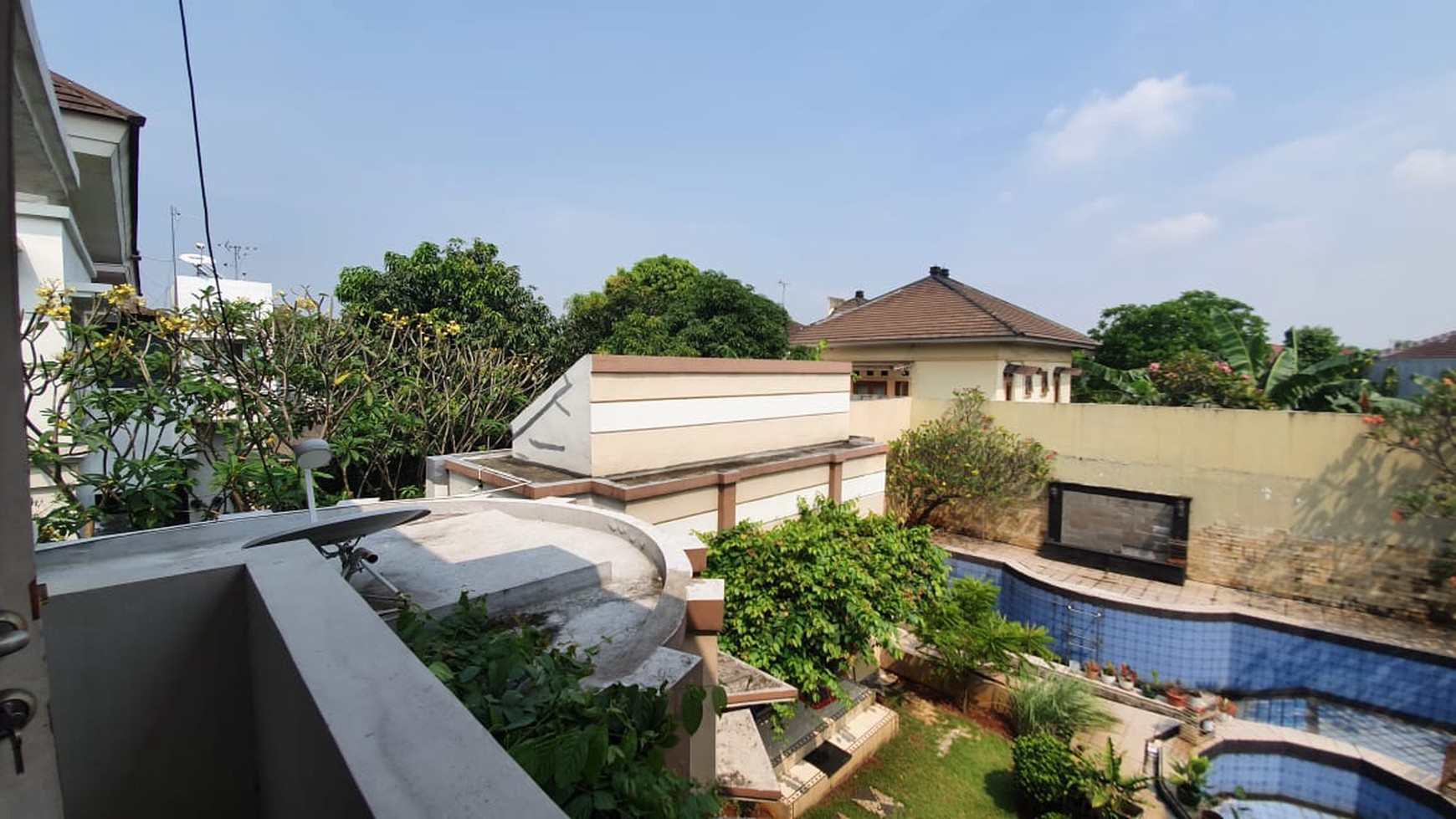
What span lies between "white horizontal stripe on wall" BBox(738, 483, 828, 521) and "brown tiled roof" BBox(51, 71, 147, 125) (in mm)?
8469

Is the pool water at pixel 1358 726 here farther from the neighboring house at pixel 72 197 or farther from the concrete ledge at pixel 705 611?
the neighboring house at pixel 72 197

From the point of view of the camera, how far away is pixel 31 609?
1328 millimetres

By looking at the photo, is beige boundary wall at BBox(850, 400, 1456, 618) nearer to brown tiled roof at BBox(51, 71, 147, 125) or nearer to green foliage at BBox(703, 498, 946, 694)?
green foliage at BBox(703, 498, 946, 694)

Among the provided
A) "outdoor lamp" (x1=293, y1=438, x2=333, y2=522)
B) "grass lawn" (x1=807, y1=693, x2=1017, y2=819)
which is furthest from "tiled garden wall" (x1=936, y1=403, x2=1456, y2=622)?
"outdoor lamp" (x1=293, y1=438, x2=333, y2=522)

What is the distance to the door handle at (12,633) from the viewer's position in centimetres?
123

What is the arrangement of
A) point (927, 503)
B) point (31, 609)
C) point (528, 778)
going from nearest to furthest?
point (528, 778)
point (31, 609)
point (927, 503)

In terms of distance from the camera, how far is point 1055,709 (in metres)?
8.23

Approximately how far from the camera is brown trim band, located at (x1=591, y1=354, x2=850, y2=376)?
782 cm

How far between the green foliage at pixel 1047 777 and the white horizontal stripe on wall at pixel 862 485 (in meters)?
4.51

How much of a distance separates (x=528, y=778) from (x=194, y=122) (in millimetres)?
3856

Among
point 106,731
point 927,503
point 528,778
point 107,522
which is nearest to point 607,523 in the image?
point 106,731

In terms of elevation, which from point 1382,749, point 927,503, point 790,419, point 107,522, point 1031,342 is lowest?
point 1382,749

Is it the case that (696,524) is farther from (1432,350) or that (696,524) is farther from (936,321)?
(1432,350)

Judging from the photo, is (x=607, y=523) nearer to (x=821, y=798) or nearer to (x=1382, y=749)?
(x=821, y=798)
